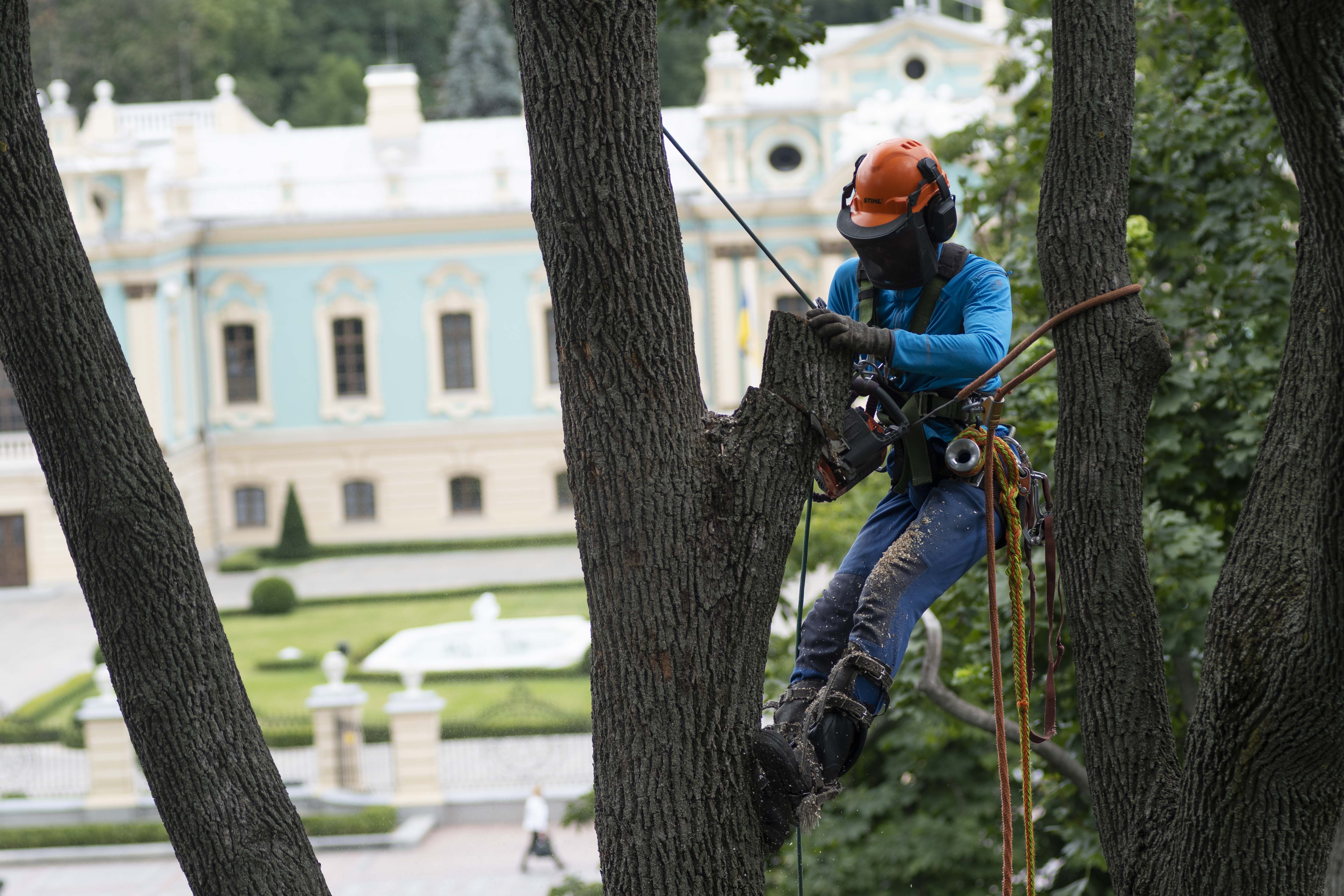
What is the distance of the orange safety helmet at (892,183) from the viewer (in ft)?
12.0

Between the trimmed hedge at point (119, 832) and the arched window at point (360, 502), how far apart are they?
1344 centimetres

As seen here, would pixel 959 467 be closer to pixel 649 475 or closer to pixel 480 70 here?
pixel 649 475

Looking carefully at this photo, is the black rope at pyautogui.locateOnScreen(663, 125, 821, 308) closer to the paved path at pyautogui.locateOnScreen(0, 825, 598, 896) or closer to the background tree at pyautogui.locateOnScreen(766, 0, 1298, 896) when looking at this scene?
the background tree at pyautogui.locateOnScreen(766, 0, 1298, 896)

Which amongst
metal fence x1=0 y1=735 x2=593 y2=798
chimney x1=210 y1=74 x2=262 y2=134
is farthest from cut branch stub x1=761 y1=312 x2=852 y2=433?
chimney x1=210 y1=74 x2=262 y2=134

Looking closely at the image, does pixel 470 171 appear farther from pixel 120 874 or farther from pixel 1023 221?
pixel 1023 221

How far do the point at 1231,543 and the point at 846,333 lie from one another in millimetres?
1071

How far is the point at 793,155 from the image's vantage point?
27.9 m

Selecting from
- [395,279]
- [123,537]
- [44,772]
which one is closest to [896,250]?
[123,537]

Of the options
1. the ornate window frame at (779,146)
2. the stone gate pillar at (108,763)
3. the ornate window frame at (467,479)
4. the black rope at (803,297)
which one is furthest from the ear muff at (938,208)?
the ornate window frame at (467,479)

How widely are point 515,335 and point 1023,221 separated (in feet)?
69.9

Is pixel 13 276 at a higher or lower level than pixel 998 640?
higher

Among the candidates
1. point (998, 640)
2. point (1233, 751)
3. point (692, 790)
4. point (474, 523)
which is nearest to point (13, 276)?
point (692, 790)

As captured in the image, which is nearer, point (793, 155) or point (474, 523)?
point (793, 155)

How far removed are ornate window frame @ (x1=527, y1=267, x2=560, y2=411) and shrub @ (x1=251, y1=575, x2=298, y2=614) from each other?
6407 millimetres
